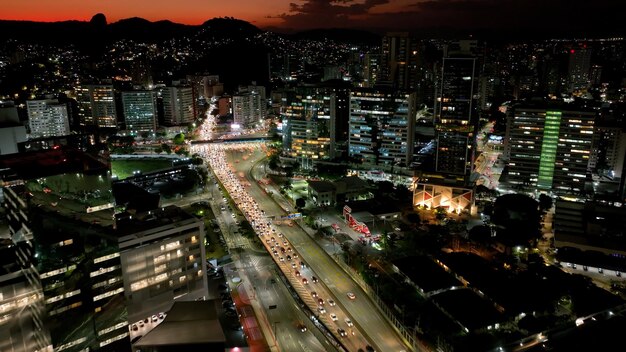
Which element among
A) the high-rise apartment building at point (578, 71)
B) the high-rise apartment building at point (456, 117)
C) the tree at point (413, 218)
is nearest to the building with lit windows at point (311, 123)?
the high-rise apartment building at point (456, 117)

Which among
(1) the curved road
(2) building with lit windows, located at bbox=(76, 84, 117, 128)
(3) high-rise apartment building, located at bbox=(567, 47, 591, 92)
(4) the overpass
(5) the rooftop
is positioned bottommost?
(1) the curved road

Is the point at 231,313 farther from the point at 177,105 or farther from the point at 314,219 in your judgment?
the point at 177,105

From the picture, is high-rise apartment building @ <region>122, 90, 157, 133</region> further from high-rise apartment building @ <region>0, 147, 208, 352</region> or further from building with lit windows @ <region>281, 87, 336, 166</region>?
high-rise apartment building @ <region>0, 147, 208, 352</region>

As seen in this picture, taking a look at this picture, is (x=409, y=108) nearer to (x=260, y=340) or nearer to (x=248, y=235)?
(x=248, y=235)

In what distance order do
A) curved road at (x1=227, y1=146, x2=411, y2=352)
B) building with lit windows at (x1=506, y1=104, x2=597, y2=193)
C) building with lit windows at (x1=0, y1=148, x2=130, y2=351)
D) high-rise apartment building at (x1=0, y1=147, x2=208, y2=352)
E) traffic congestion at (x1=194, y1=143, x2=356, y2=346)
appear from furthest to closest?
building with lit windows at (x1=506, y1=104, x2=597, y2=193) → traffic congestion at (x1=194, y1=143, x2=356, y2=346) → curved road at (x1=227, y1=146, x2=411, y2=352) → building with lit windows at (x1=0, y1=148, x2=130, y2=351) → high-rise apartment building at (x1=0, y1=147, x2=208, y2=352)

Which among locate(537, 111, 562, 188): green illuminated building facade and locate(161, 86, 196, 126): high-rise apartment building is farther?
locate(161, 86, 196, 126): high-rise apartment building

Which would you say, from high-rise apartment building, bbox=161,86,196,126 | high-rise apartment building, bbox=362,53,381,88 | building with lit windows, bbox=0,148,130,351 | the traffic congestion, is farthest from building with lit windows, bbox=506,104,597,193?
high-rise apartment building, bbox=161,86,196,126
